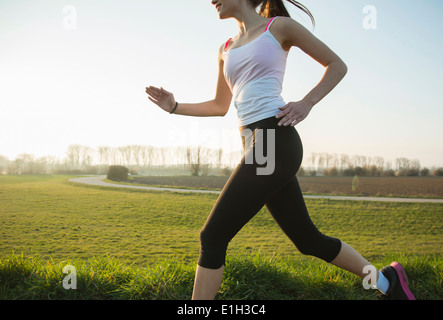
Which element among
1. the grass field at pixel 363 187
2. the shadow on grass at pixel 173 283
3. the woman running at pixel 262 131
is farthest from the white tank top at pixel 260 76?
the grass field at pixel 363 187

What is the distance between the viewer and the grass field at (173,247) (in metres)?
2.52

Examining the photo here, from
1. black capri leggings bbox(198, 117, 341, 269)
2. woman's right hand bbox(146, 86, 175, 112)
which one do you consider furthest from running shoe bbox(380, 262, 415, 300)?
woman's right hand bbox(146, 86, 175, 112)

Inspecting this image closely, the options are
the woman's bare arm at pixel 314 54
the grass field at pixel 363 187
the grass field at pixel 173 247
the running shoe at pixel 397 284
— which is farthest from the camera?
the grass field at pixel 363 187

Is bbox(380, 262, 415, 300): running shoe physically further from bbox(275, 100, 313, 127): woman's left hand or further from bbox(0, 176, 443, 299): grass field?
bbox(275, 100, 313, 127): woman's left hand

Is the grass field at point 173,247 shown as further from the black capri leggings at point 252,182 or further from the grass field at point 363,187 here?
the grass field at point 363,187

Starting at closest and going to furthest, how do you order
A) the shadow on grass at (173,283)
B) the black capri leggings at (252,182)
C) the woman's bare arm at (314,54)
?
the black capri leggings at (252,182), the woman's bare arm at (314,54), the shadow on grass at (173,283)

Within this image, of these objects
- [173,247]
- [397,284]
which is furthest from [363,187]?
[397,284]

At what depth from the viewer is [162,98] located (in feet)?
7.48

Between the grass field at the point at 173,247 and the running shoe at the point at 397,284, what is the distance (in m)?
0.44

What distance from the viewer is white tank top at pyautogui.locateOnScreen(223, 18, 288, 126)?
5.58 feet

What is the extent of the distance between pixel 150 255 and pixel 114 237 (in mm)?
2252

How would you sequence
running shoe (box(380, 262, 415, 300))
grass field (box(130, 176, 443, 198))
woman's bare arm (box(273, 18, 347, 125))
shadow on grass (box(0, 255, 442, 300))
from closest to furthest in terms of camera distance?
woman's bare arm (box(273, 18, 347, 125))
running shoe (box(380, 262, 415, 300))
shadow on grass (box(0, 255, 442, 300))
grass field (box(130, 176, 443, 198))

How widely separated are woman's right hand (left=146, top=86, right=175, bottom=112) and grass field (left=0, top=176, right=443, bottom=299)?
4.49ft
